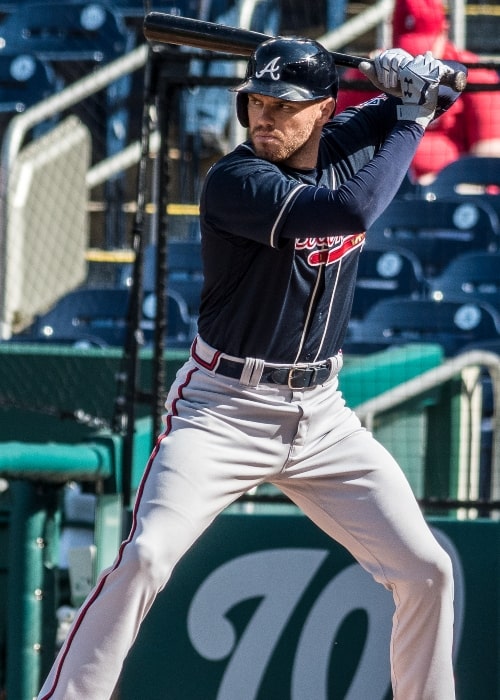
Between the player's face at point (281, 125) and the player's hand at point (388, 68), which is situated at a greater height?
the player's hand at point (388, 68)

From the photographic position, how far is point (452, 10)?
7.18 metres

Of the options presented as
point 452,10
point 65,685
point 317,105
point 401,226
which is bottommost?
point 65,685

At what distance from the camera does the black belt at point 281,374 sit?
2877 mm

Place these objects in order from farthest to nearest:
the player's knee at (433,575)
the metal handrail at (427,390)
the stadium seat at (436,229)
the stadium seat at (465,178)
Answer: the stadium seat at (465,178)
the stadium seat at (436,229)
the metal handrail at (427,390)
the player's knee at (433,575)

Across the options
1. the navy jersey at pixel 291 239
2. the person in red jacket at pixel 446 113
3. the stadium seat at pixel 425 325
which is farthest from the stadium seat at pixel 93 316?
the navy jersey at pixel 291 239

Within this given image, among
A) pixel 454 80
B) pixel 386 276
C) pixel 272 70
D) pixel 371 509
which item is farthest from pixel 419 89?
pixel 386 276

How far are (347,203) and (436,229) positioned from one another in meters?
4.26

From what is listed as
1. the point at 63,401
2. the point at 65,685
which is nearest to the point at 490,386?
the point at 63,401

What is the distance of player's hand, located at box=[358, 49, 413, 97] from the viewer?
2801mm

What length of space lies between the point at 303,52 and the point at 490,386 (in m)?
2.21

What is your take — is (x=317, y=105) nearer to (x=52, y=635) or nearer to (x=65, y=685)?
(x=65, y=685)

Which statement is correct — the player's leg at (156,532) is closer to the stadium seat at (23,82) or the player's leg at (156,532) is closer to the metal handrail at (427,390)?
the metal handrail at (427,390)

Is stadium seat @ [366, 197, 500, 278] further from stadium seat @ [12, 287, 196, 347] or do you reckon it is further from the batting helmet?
the batting helmet

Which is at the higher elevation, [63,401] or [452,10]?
[452,10]
